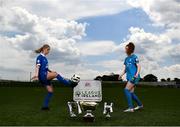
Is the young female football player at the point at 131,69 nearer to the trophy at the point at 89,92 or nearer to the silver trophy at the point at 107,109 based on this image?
the silver trophy at the point at 107,109

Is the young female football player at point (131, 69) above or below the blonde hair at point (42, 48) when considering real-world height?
below

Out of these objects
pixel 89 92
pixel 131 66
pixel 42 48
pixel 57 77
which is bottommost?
pixel 89 92

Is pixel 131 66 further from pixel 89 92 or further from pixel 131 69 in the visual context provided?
pixel 89 92

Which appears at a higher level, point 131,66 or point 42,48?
point 42,48

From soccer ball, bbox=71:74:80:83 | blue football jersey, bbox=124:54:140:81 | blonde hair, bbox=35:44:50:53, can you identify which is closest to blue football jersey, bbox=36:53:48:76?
blonde hair, bbox=35:44:50:53

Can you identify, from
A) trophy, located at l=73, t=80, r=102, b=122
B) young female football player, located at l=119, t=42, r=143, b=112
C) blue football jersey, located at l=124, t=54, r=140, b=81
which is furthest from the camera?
blue football jersey, located at l=124, t=54, r=140, b=81

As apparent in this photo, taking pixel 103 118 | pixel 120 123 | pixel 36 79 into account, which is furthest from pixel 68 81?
pixel 120 123

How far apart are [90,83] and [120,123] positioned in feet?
5.29

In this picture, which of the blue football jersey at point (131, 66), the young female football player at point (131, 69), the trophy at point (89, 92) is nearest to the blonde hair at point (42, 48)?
the young female football player at point (131, 69)

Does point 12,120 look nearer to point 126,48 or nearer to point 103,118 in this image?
point 103,118

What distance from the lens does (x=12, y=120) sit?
38.6 ft

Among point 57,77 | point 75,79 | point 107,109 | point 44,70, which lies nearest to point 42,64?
point 44,70

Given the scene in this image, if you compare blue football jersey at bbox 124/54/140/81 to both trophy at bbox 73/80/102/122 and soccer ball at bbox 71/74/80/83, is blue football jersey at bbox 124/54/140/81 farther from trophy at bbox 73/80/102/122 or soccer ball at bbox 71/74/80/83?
trophy at bbox 73/80/102/122

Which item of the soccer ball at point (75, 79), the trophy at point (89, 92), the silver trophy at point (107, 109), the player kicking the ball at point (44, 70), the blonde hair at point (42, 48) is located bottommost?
the silver trophy at point (107, 109)
